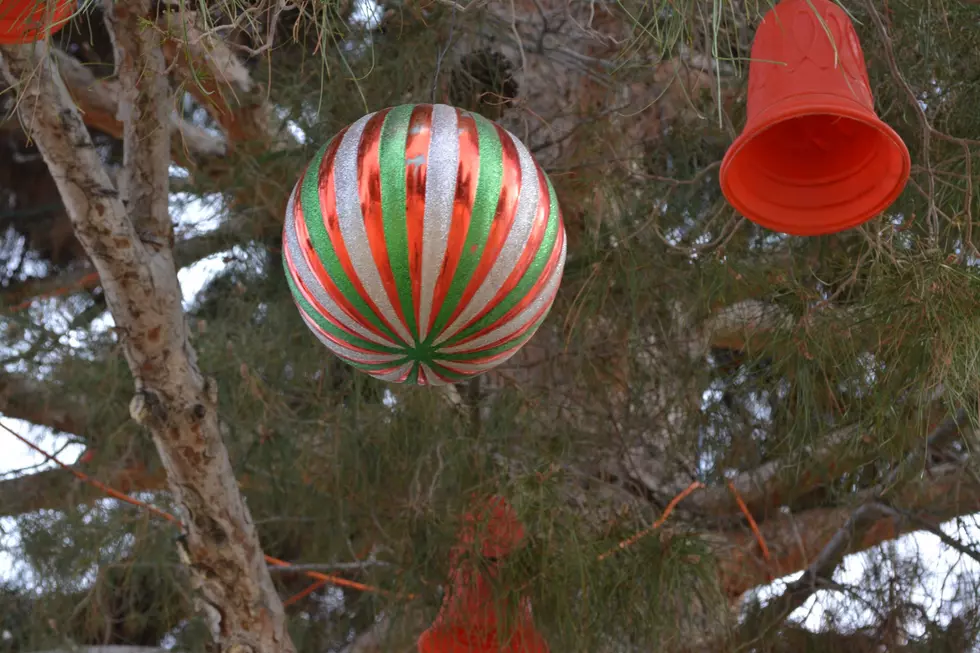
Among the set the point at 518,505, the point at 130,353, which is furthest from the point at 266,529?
the point at 130,353

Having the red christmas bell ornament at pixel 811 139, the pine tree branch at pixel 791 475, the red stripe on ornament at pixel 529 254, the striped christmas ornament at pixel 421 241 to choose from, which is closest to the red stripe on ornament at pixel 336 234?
the striped christmas ornament at pixel 421 241

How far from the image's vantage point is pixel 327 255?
1462mm

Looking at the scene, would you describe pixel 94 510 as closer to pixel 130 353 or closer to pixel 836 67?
pixel 130 353

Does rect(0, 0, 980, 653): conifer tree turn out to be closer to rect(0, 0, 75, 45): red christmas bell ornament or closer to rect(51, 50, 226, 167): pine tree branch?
rect(51, 50, 226, 167): pine tree branch

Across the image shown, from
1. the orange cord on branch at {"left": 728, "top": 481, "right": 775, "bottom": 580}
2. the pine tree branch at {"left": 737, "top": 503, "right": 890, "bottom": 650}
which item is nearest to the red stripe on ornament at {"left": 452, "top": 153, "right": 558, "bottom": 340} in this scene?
the orange cord on branch at {"left": 728, "top": 481, "right": 775, "bottom": 580}

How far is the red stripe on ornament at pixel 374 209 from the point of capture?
4.66 ft

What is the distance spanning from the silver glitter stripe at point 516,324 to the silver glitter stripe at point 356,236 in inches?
3.1

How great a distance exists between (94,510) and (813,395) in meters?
1.90

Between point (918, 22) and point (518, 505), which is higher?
point (918, 22)

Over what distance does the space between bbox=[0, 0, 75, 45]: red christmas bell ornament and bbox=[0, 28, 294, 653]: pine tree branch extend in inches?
9.0

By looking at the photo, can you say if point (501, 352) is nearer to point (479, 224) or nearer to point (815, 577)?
point (479, 224)

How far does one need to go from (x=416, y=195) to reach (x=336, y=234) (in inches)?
4.3

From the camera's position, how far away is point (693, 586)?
2.38 meters

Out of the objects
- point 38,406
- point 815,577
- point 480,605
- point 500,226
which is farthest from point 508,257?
point 38,406
